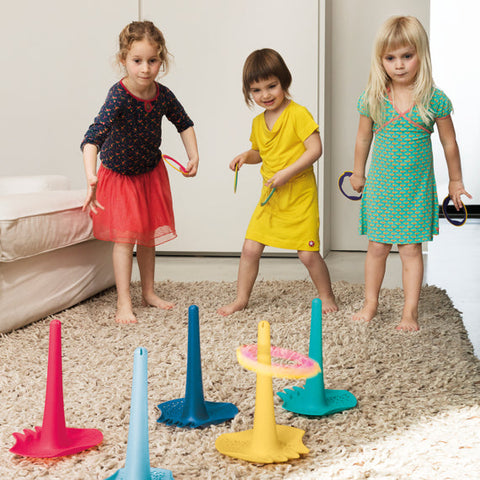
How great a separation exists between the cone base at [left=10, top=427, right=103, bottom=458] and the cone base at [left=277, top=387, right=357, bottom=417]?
326 mm

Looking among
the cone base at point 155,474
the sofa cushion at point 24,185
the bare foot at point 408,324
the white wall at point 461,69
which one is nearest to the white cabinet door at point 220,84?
the sofa cushion at point 24,185

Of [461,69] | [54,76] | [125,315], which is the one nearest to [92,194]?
[125,315]

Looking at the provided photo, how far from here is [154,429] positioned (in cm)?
97

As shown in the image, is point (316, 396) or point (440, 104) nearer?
point (316, 396)

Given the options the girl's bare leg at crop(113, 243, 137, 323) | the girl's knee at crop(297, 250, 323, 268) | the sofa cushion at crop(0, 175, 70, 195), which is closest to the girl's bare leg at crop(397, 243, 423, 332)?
the girl's knee at crop(297, 250, 323, 268)

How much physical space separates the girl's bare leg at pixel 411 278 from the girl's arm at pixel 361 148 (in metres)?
0.21

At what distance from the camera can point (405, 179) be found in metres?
1.57

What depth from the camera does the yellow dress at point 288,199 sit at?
1720 mm

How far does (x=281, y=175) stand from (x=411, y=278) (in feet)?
1.45

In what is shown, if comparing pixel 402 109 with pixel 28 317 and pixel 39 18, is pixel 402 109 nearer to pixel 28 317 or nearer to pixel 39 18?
pixel 28 317

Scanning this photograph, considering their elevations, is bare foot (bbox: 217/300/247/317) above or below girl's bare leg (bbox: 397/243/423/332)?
below

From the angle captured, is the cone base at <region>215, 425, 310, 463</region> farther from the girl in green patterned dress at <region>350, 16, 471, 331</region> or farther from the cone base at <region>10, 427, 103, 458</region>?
the girl in green patterned dress at <region>350, 16, 471, 331</region>

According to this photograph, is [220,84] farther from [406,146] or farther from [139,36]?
[406,146]

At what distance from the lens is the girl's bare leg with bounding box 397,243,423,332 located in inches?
61.6
